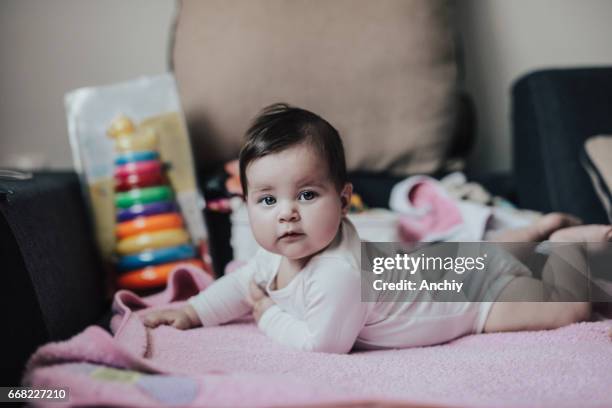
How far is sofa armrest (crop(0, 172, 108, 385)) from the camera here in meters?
0.66

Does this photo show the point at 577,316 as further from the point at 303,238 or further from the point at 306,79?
the point at 306,79

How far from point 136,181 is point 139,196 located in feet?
0.10

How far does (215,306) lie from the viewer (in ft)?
2.74

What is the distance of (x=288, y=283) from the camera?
774 mm

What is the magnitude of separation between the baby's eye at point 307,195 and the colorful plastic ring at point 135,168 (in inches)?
19.3

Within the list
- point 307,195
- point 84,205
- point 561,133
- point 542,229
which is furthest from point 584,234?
point 84,205

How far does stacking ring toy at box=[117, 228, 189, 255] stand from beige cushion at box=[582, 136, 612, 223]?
78cm

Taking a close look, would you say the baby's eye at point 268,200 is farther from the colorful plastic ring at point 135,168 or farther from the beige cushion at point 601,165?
the beige cushion at point 601,165

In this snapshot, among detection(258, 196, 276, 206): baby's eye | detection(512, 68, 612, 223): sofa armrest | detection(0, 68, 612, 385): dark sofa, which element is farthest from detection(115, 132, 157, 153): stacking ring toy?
detection(512, 68, 612, 223): sofa armrest

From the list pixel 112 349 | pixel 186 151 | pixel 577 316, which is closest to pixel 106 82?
pixel 186 151

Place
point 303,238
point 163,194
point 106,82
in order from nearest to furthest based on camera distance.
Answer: point 303,238, point 163,194, point 106,82

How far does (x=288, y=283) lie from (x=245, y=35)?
621 mm

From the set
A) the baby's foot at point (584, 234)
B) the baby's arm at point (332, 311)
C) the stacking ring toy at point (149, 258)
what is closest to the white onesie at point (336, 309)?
the baby's arm at point (332, 311)

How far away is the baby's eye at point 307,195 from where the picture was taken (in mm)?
688
